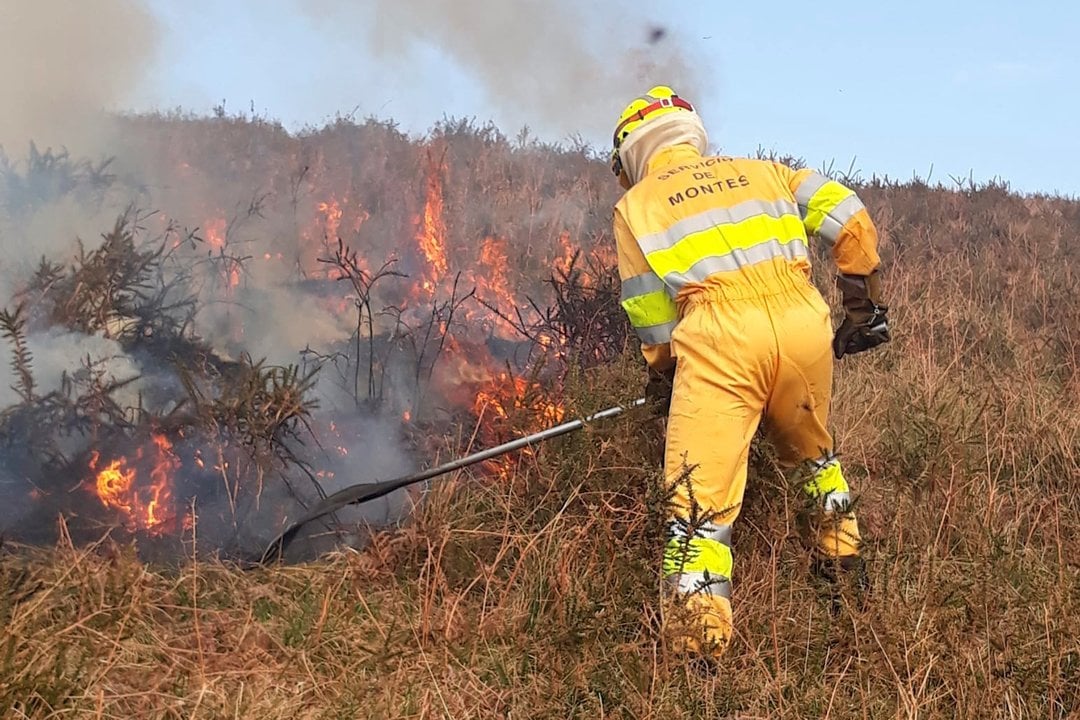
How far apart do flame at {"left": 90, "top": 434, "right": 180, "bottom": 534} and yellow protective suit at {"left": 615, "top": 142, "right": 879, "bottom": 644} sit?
2.30m

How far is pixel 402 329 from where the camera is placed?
5.41 m

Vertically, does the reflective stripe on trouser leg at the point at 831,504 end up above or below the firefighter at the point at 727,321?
below

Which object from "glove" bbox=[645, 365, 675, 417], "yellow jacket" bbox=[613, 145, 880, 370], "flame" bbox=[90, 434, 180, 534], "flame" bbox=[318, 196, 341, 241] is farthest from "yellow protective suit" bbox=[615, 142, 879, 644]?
"flame" bbox=[318, 196, 341, 241]

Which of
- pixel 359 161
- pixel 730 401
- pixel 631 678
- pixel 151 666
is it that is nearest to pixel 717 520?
pixel 730 401

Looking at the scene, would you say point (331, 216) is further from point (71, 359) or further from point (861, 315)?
point (861, 315)

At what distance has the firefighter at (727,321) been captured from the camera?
2.93m

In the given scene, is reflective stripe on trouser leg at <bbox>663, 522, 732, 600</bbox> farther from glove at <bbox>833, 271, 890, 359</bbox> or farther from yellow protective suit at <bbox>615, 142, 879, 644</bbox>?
glove at <bbox>833, 271, 890, 359</bbox>

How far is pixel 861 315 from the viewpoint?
3430 mm

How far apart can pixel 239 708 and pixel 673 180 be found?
222 cm

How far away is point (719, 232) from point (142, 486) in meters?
2.76

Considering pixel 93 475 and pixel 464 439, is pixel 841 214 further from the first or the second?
pixel 93 475

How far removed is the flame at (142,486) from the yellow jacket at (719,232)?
2.30 meters

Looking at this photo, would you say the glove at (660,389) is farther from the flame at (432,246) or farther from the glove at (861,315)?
the flame at (432,246)

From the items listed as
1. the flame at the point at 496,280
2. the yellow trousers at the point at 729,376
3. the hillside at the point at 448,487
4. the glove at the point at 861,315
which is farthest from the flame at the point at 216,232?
the glove at the point at 861,315
